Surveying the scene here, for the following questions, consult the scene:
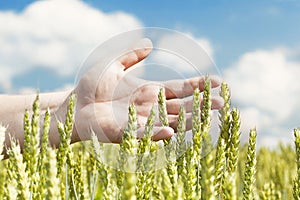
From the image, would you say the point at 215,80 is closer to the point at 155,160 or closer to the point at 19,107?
the point at 155,160

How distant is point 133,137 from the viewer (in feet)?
3.90

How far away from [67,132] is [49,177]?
1.85 ft

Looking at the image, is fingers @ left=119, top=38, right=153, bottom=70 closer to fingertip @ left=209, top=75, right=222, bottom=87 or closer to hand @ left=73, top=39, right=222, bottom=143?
hand @ left=73, top=39, right=222, bottom=143

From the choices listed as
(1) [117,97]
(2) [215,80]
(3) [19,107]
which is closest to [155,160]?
(2) [215,80]

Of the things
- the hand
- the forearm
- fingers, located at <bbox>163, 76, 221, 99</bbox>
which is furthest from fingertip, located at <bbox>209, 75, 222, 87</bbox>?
the forearm

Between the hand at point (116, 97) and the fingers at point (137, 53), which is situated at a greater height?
the fingers at point (137, 53)

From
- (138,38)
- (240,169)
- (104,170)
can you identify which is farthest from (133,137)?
(240,169)

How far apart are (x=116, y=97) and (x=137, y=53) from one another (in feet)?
1.07

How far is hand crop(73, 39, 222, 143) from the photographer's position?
236 cm

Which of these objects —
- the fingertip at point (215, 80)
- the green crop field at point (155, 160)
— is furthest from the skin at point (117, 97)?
the green crop field at point (155, 160)

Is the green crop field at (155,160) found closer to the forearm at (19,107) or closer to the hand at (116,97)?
the hand at (116,97)

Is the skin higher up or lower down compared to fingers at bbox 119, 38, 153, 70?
lower down

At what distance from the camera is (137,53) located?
2268mm

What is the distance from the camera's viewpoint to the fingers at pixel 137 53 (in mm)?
2149
